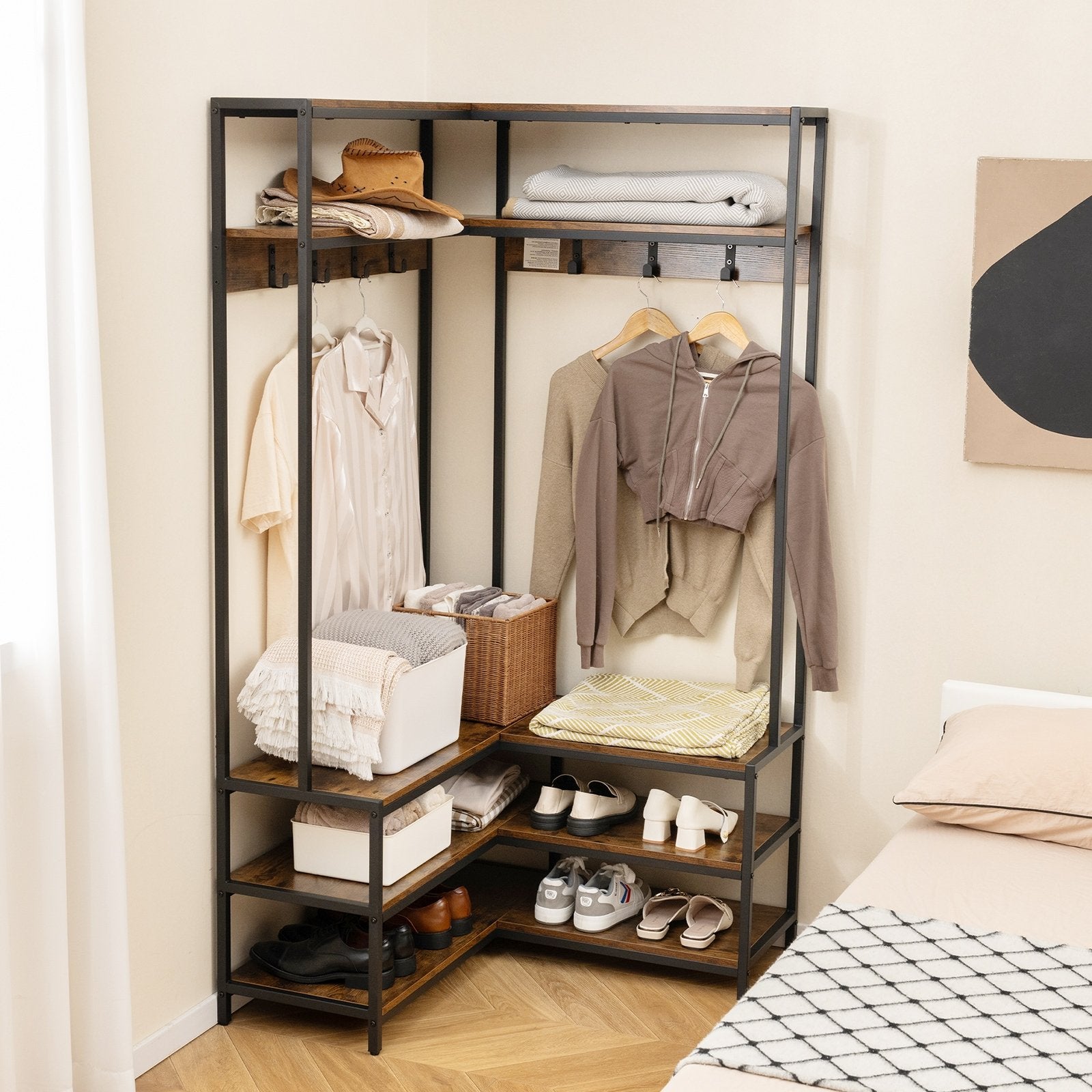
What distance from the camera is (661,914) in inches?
136

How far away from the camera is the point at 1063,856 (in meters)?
2.69

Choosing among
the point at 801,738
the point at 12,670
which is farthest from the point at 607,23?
the point at 12,670

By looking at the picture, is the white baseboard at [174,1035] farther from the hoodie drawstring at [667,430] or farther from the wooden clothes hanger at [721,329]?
the wooden clothes hanger at [721,329]

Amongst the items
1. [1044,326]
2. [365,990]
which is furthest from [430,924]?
[1044,326]

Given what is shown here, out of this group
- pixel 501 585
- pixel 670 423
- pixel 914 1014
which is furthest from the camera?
pixel 501 585

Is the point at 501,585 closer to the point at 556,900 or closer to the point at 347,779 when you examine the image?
the point at 556,900

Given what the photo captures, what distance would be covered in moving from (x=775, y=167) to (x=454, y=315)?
872 millimetres

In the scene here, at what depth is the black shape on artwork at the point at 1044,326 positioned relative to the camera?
3.11 meters

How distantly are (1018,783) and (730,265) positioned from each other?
132 cm

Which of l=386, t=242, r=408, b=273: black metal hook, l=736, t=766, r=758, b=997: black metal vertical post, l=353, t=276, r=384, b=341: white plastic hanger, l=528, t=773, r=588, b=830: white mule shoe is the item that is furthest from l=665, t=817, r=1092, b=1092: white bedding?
l=386, t=242, r=408, b=273: black metal hook

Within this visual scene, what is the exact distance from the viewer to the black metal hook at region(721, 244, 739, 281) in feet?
10.9

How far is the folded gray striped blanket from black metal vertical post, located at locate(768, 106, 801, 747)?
0.28 ft

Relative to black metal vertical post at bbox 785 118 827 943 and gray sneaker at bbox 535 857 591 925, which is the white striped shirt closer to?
gray sneaker at bbox 535 857 591 925

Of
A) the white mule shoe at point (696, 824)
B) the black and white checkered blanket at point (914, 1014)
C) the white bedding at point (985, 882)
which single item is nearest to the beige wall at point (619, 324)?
the white mule shoe at point (696, 824)
